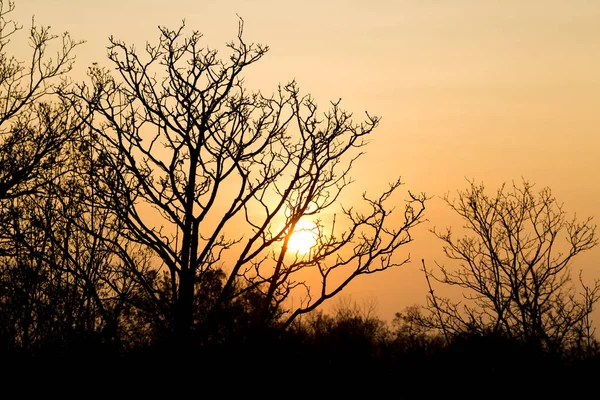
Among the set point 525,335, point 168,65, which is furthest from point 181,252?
point 525,335

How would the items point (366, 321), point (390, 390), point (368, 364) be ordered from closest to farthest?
point (390, 390) < point (368, 364) < point (366, 321)

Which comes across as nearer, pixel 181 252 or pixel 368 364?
pixel 181 252

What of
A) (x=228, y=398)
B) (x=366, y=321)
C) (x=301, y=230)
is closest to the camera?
(x=301, y=230)

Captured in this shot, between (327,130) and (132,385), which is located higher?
(327,130)

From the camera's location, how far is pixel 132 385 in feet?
43.8

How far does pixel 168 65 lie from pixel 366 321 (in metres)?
58.6

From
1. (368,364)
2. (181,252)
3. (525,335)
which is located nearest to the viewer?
(181,252)

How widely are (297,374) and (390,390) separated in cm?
440

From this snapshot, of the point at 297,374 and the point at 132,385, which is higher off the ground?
the point at 297,374

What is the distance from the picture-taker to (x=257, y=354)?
11828mm

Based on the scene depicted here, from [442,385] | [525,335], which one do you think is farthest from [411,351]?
[525,335]

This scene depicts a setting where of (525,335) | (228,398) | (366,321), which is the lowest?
(228,398)

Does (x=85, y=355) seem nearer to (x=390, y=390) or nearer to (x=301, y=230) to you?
(x=301, y=230)

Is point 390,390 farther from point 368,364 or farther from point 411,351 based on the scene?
point 368,364
